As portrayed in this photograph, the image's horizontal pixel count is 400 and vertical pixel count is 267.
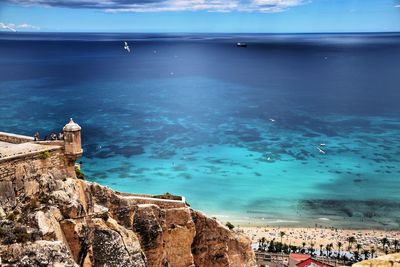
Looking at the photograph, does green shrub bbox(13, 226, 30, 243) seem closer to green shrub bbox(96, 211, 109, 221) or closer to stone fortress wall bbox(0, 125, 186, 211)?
stone fortress wall bbox(0, 125, 186, 211)

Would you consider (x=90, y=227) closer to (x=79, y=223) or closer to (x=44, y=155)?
(x=79, y=223)

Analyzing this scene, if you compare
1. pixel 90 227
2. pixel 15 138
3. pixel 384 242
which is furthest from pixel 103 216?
pixel 384 242

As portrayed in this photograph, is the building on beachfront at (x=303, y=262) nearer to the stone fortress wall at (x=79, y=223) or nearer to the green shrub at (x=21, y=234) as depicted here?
the stone fortress wall at (x=79, y=223)

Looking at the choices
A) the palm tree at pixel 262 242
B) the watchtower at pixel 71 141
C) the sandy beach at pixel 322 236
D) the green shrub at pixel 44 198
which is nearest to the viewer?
the green shrub at pixel 44 198

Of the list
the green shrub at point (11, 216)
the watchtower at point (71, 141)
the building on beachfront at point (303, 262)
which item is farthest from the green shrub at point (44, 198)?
the building on beachfront at point (303, 262)

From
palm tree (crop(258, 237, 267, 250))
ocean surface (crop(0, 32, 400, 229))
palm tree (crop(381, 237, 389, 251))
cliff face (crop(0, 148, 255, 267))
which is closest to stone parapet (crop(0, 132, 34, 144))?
cliff face (crop(0, 148, 255, 267))

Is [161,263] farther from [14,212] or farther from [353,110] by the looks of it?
[353,110]
